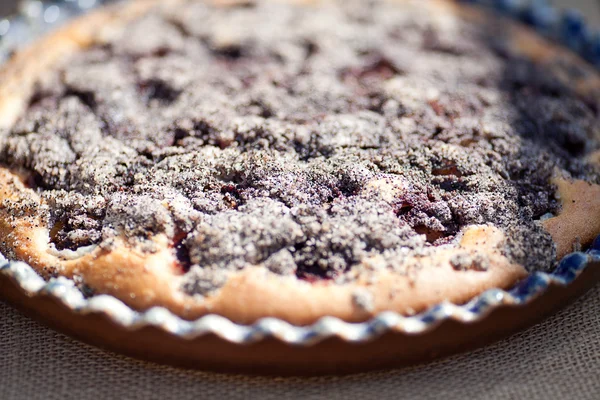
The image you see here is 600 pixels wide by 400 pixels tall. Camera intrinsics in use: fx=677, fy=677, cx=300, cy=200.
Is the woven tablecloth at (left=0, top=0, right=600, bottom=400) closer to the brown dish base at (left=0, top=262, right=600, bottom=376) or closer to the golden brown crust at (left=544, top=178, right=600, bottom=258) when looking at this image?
the brown dish base at (left=0, top=262, right=600, bottom=376)

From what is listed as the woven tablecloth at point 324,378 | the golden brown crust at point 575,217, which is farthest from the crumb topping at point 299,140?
the woven tablecloth at point 324,378

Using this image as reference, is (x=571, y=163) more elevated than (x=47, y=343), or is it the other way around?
(x=571, y=163)

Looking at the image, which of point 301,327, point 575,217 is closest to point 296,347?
point 301,327

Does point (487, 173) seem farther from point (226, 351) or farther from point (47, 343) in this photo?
point (47, 343)

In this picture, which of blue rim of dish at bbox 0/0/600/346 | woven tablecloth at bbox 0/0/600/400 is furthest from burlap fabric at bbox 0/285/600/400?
blue rim of dish at bbox 0/0/600/346

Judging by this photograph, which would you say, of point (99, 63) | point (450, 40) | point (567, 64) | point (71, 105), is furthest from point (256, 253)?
point (567, 64)

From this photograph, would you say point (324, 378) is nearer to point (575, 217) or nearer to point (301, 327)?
point (301, 327)
